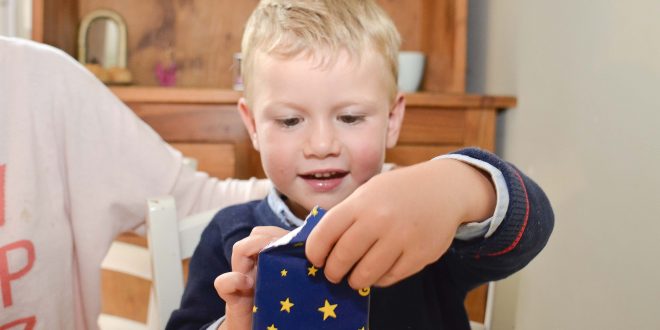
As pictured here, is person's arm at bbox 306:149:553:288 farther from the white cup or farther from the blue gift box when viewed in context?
the white cup

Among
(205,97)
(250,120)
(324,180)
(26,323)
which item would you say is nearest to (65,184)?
(26,323)

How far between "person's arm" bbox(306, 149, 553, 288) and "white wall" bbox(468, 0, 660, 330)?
0.14 metres

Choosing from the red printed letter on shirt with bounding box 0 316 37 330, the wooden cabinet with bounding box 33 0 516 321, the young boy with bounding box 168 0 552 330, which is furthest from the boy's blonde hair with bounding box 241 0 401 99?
the wooden cabinet with bounding box 33 0 516 321

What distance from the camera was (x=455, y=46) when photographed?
143cm

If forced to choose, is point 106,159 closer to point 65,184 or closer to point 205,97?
point 65,184

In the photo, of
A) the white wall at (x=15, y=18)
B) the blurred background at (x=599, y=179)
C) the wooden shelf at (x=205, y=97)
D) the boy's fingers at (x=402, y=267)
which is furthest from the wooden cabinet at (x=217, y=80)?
the boy's fingers at (x=402, y=267)

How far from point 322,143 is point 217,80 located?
1.23m

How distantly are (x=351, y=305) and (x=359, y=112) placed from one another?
250mm

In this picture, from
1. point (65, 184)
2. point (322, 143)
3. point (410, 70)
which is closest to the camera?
point (322, 143)

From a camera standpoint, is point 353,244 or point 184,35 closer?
point 353,244

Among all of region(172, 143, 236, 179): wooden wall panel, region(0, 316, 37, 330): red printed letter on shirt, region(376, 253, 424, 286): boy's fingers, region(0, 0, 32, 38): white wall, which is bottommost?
region(0, 316, 37, 330): red printed letter on shirt

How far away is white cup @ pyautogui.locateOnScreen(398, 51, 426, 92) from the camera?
1451mm

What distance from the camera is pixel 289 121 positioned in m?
0.54

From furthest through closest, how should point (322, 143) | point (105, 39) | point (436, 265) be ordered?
1. point (105, 39)
2. point (436, 265)
3. point (322, 143)
